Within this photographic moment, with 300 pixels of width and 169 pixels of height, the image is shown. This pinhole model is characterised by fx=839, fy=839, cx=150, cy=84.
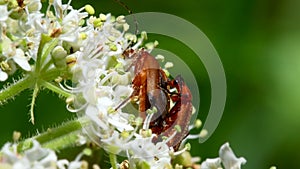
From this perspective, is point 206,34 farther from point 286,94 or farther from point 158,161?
point 158,161

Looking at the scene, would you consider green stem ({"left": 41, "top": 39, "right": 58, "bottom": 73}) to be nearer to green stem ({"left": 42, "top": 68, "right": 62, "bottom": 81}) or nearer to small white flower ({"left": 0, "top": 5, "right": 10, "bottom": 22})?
green stem ({"left": 42, "top": 68, "right": 62, "bottom": 81})

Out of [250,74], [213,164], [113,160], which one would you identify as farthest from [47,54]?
[250,74]

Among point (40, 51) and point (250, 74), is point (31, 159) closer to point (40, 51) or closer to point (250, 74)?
point (40, 51)

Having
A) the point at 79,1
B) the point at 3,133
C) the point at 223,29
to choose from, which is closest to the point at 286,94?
the point at 223,29

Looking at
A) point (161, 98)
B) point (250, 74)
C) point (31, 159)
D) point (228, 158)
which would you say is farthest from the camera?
point (250, 74)

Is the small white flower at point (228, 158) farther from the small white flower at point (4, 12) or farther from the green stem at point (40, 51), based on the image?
the small white flower at point (4, 12)

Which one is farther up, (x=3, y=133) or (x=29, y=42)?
(x=29, y=42)
